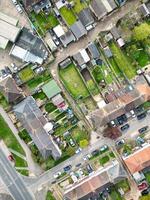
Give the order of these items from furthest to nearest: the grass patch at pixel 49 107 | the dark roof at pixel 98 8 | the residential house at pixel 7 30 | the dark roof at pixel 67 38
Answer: the grass patch at pixel 49 107 → the dark roof at pixel 67 38 → the dark roof at pixel 98 8 → the residential house at pixel 7 30

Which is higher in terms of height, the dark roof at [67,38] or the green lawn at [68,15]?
the green lawn at [68,15]

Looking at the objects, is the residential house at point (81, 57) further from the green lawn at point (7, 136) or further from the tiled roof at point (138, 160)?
the tiled roof at point (138, 160)

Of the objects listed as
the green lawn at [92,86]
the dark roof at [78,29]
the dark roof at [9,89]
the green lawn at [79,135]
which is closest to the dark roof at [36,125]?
the dark roof at [9,89]

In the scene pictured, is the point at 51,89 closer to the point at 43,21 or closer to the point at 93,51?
the point at 93,51

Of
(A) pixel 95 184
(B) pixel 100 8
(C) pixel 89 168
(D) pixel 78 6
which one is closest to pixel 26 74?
(D) pixel 78 6

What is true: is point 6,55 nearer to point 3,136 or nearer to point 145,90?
point 3,136

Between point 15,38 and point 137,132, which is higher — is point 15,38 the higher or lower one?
the higher one

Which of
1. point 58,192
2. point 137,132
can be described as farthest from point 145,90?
point 58,192
